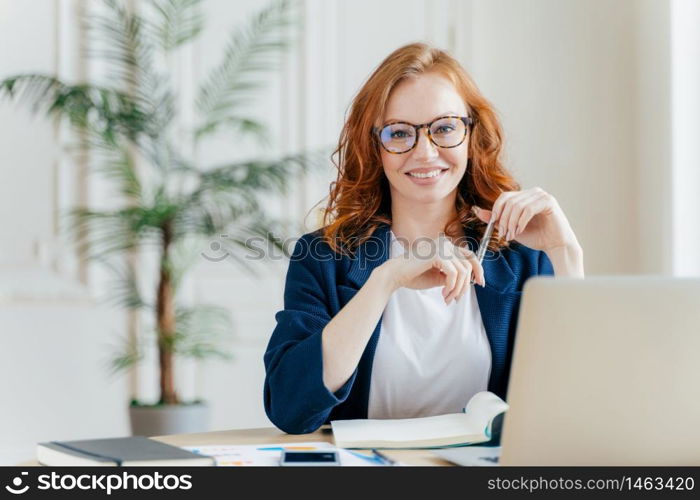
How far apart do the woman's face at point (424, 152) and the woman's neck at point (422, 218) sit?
56 mm

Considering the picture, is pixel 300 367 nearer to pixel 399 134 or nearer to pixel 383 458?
pixel 383 458

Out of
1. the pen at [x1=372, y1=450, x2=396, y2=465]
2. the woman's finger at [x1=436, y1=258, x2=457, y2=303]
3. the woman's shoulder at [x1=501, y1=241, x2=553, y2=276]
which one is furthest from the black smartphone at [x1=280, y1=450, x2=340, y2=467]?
the woman's shoulder at [x1=501, y1=241, x2=553, y2=276]

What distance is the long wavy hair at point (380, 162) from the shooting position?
187cm

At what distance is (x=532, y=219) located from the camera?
1803mm

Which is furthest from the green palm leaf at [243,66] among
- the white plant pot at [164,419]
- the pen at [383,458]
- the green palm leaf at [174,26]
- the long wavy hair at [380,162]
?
the pen at [383,458]

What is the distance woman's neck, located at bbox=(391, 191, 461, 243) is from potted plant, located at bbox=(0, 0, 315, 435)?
1560 millimetres

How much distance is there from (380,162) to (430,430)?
0.72 meters

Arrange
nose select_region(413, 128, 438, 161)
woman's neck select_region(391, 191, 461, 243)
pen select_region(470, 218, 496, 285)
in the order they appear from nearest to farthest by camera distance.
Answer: pen select_region(470, 218, 496, 285) → nose select_region(413, 128, 438, 161) → woman's neck select_region(391, 191, 461, 243)

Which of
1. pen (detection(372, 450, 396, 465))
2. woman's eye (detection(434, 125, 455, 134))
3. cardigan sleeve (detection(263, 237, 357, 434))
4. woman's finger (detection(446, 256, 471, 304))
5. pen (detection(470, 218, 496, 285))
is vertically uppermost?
woman's eye (detection(434, 125, 455, 134))

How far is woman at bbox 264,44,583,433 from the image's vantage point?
1.58 meters

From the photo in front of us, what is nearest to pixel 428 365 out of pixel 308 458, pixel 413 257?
pixel 413 257

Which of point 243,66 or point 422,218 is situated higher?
point 243,66

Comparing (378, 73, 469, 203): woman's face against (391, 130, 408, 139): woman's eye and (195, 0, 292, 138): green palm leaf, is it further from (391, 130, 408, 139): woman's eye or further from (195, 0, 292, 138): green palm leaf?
(195, 0, 292, 138): green palm leaf

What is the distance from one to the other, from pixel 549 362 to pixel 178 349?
8.96ft
